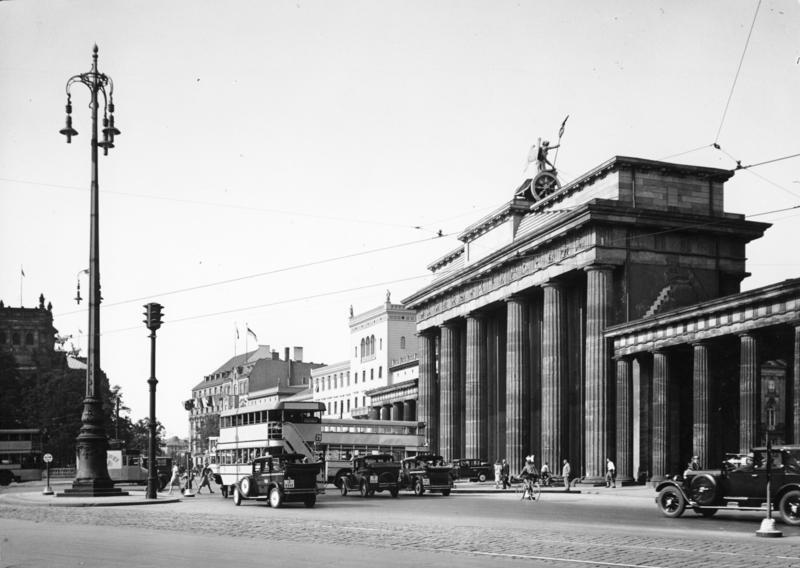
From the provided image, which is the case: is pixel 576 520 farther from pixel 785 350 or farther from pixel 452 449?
pixel 452 449

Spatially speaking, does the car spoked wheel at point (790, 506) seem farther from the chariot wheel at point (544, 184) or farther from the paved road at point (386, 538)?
the chariot wheel at point (544, 184)

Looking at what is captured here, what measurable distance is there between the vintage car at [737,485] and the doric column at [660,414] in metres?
19.7

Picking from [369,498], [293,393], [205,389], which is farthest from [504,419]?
[205,389]

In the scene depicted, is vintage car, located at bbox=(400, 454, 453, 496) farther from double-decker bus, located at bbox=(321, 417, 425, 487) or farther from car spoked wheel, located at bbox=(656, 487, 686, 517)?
car spoked wheel, located at bbox=(656, 487, 686, 517)

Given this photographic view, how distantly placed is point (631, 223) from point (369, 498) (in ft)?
72.1

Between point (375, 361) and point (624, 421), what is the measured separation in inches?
2638

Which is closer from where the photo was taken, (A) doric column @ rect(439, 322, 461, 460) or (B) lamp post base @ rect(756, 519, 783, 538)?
(B) lamp post base @ rect(756, 519, 783, 538)

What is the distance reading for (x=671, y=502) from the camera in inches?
1139

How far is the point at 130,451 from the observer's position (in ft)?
203

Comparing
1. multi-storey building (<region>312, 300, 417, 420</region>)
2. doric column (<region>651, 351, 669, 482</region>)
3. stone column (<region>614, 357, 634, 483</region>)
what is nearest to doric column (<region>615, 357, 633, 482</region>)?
stone column (<region>614, 357, 634, 483</region>)

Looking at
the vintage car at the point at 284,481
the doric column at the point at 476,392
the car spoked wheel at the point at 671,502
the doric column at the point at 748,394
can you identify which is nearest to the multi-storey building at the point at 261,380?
the doric column at the point at 476,392

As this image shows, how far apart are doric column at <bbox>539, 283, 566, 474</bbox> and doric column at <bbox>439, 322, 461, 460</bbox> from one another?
66.2 ft

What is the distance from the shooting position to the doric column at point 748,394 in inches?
1672

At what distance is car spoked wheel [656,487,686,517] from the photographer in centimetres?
2847
